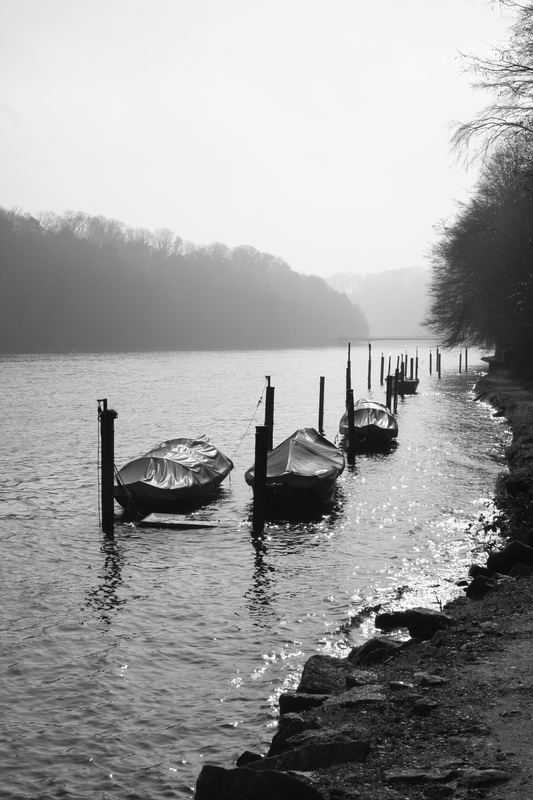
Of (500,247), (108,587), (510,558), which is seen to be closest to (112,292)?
(500,247)

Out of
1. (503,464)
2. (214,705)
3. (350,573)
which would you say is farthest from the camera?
(503,464)

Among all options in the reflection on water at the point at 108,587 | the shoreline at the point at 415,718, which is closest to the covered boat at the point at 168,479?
the reflection on water at the point at 108,587

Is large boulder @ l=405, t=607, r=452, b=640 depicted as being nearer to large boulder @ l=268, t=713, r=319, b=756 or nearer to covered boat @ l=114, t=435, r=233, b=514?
large boulder @ l=268, t=713, r=319, b=756

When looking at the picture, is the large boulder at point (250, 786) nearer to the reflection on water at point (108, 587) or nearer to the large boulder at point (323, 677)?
the large boulder at point (323, 677)

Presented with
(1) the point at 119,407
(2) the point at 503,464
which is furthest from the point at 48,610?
(1) the point at 119,407

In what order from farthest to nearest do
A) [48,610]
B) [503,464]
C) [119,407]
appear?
[119,407]
[503,464]
[48,610]

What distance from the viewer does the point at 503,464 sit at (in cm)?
3347

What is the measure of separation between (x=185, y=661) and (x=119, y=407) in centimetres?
4187

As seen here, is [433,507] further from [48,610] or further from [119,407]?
[119,407]

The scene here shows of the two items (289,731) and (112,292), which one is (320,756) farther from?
(112,292)

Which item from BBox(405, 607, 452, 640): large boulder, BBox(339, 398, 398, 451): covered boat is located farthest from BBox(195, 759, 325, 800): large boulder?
BBox(339, 398, 398, 451): covered boat

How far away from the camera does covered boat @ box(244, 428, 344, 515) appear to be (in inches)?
1013

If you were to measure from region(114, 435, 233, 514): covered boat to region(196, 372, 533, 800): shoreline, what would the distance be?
11.5 metres

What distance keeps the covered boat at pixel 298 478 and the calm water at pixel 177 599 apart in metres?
0.89
